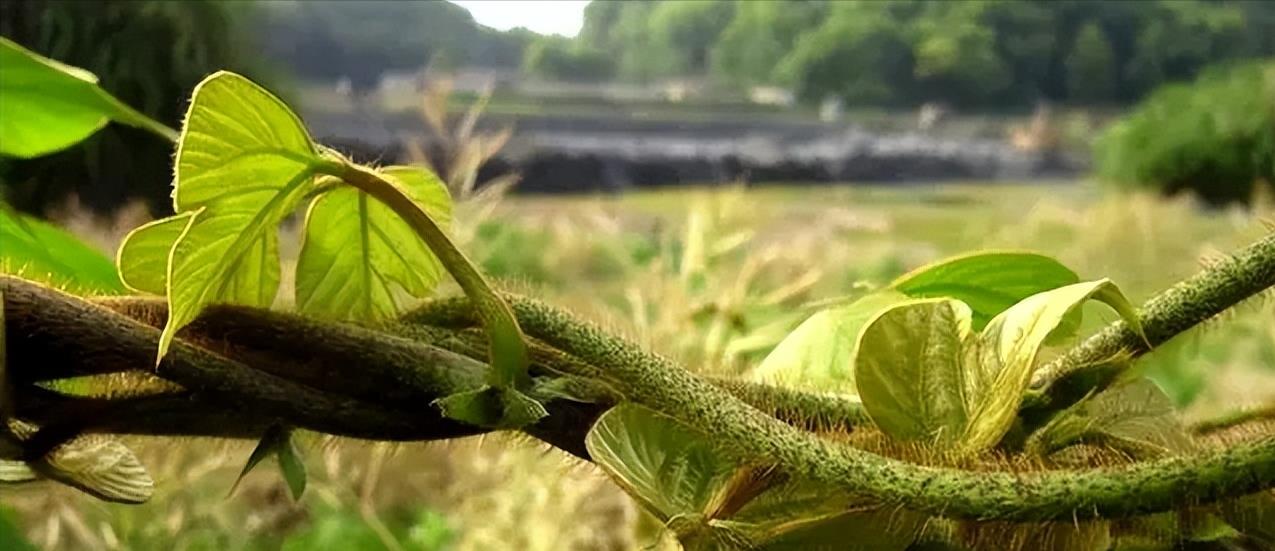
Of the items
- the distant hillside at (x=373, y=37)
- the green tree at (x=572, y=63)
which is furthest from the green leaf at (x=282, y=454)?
the green tree at (x=572, y=63)

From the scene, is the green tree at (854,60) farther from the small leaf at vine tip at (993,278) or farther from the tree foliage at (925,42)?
the small leaf at vine tip at (993,278)

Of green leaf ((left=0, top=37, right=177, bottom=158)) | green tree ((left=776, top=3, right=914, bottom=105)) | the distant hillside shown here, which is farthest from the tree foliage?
green leaf ((left=0, top=37, right=177, bottom=158))

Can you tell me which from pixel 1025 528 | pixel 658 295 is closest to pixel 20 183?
pixel 658 295

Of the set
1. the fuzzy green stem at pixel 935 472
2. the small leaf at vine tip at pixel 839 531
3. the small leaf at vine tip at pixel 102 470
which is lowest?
the small leaf at vine tip at pixel 102 470

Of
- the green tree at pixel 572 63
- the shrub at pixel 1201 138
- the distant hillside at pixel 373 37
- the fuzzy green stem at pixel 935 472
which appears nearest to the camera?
the fuzzy green stem at pixel 935 472

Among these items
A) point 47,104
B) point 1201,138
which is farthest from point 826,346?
point 1201,138

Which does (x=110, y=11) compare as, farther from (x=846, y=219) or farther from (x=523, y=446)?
(x=523, y=446)

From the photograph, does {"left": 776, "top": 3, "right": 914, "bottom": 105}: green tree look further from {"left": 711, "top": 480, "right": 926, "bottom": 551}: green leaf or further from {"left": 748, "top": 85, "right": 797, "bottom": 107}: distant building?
{"left": 711, "top": 480, "right": 926, "bottom": 551}: green leaf
